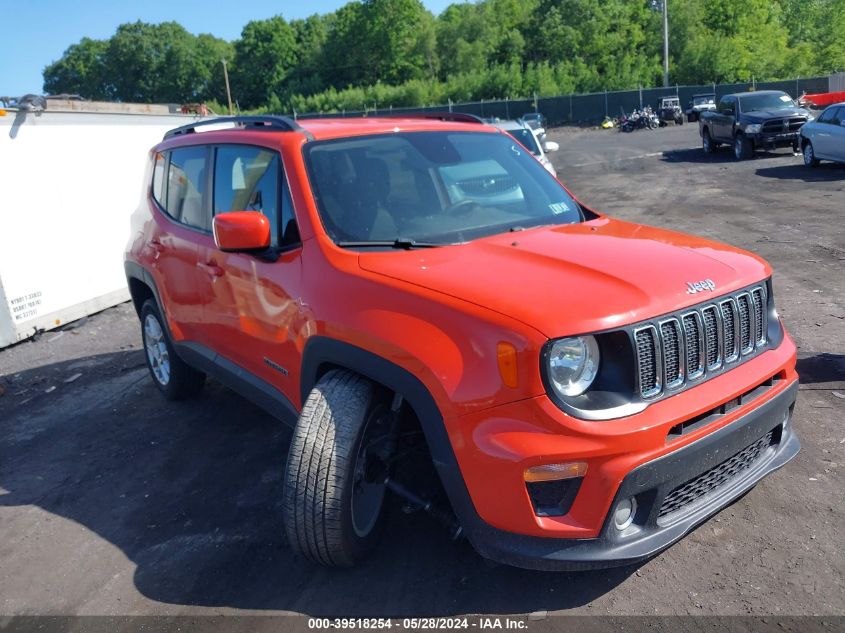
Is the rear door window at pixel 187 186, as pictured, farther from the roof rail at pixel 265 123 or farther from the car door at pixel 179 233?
the roof rail at pixel 265 123

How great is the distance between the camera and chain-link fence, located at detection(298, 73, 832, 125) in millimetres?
47531

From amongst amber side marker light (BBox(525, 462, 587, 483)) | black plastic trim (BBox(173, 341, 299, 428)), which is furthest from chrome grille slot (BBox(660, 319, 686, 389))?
black plastic trim (BBox(173, 341, 299, 428))

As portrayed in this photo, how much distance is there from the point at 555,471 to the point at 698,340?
82 cm

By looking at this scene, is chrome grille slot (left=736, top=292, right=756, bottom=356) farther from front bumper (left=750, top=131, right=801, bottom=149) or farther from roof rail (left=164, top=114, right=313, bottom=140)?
front bumper (left=750, top=131, right=801, bottom=149)

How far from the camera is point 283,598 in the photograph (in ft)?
10.8

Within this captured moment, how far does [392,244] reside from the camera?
350 cm

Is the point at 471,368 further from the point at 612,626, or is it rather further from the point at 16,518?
the point at 16,518

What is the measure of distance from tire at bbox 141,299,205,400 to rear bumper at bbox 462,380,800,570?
340cm

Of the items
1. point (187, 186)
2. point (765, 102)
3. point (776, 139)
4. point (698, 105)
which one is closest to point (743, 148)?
point (776, 139)

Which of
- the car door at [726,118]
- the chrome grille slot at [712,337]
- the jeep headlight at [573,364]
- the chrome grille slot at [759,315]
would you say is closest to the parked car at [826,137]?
the car door at [726,118]

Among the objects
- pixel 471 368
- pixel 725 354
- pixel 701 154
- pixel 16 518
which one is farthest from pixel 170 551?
pixel 701 154

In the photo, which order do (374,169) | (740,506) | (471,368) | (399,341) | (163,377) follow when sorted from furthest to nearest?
(163,377) < (374,169) < (740,506) < (399,341) < (471,368)

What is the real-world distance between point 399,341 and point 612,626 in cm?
138

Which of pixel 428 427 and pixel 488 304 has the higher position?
pixel 488 304
